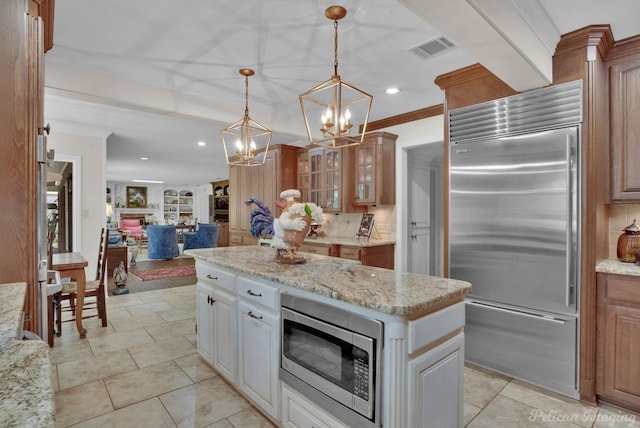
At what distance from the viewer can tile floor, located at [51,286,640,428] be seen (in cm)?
206

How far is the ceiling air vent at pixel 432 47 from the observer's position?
8.17ft

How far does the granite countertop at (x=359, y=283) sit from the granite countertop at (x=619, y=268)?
1.19 metres

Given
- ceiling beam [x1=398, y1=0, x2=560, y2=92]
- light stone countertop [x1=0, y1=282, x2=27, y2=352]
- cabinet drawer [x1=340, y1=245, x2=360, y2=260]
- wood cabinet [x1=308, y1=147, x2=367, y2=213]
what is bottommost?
cabinet drawer [x1=340, y1=245, x2=360, y2=260]

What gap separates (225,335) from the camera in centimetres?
236

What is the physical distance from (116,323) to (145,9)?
331 cm

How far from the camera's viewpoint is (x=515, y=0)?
5.99 feet

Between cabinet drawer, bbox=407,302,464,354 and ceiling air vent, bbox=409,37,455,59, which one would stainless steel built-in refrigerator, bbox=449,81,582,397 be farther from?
cabinet drawer, bbox=407,302,464,354

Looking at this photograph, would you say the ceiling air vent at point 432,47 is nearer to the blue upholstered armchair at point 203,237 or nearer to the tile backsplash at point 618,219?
the tile backsplash at point 618,219

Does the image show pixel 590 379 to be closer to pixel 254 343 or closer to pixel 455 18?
pixel 254 343

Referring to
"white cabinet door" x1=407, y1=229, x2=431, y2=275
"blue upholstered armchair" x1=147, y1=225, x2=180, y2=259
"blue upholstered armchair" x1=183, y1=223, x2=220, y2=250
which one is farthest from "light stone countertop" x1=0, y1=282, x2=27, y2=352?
"blue upholstered armchair" x1=183, y1=223, x2=220, y2=250

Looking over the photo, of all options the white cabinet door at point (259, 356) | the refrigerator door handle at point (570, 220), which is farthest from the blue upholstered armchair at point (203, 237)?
the refrigerator door handle at point (570, 220)

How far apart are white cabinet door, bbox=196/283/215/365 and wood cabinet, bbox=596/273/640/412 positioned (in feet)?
8.88

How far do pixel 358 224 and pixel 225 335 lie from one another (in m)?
3.11

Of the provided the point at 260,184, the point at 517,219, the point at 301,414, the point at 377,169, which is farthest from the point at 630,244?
the point at 260,184
